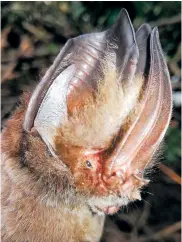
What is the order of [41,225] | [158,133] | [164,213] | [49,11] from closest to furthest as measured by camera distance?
[158,133] < [41,225] < [49,11] < [164,213]

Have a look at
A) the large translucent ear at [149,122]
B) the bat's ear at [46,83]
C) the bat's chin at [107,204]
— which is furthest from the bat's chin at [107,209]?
the bat's ear at [46,83]

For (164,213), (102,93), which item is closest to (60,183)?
(102,93)

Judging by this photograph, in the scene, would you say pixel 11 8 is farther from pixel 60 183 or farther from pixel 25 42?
pixel 60 183

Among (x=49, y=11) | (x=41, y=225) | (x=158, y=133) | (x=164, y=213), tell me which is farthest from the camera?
(x=164, y=213)

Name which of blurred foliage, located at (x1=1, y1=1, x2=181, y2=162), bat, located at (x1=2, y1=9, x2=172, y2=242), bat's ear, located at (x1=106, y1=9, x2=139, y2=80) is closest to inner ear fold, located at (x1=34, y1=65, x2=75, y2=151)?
bat, located at (x1=2, y1=9, x2=172, y2=242)

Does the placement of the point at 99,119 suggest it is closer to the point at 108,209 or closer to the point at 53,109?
the point at 53,109

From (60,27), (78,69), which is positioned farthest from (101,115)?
(60,27)

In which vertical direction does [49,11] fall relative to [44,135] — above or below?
below

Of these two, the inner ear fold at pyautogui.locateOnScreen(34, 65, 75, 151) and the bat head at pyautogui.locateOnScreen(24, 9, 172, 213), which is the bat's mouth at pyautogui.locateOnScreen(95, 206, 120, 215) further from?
the inner ear fold at pyautogui.locateOnScreen(34, 65, 75, 151)
